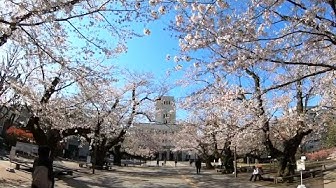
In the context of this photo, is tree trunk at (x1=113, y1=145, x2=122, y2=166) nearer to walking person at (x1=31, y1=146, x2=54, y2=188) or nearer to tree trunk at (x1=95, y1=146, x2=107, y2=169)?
tree trunk at (x1=95, y1=146, x2=107, y2=169)

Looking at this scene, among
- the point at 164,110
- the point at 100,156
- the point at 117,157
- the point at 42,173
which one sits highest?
the point at 164,110

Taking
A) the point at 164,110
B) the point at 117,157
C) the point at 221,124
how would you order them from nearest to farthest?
the point at 221,124 < the point at 164,110 < the point at 117,157

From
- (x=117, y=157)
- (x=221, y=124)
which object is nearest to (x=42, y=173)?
(x=221, y=124)

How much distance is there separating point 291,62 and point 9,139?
40.4m

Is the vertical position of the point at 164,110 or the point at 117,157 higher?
the point at 164,110

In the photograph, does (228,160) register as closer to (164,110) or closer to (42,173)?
(164,110)

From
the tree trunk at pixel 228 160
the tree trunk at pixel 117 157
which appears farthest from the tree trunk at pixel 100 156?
the tree trunk at pixel 117 157

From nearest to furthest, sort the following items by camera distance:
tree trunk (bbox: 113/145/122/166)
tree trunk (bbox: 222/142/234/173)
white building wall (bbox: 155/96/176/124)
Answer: tree trunk (bbox: 222/142/234/173) < white building wall (bbox: 155/96/176/124) < tree trunk (bbox: 113/145/122/166)

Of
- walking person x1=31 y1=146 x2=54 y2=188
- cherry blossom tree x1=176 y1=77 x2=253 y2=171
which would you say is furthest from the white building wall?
walking person x1=31 y1=146 x2=54 y2=188

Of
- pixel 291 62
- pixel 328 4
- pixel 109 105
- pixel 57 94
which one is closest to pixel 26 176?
pixel 57 94

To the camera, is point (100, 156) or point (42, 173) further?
point (100, 156)

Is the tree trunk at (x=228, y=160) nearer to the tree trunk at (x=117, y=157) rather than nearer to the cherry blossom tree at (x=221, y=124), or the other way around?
the cherry blossom tree at (x=221, y=124)

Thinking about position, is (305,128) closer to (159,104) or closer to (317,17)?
(317,17)

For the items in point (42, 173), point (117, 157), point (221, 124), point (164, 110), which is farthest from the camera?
point (117, 157)
